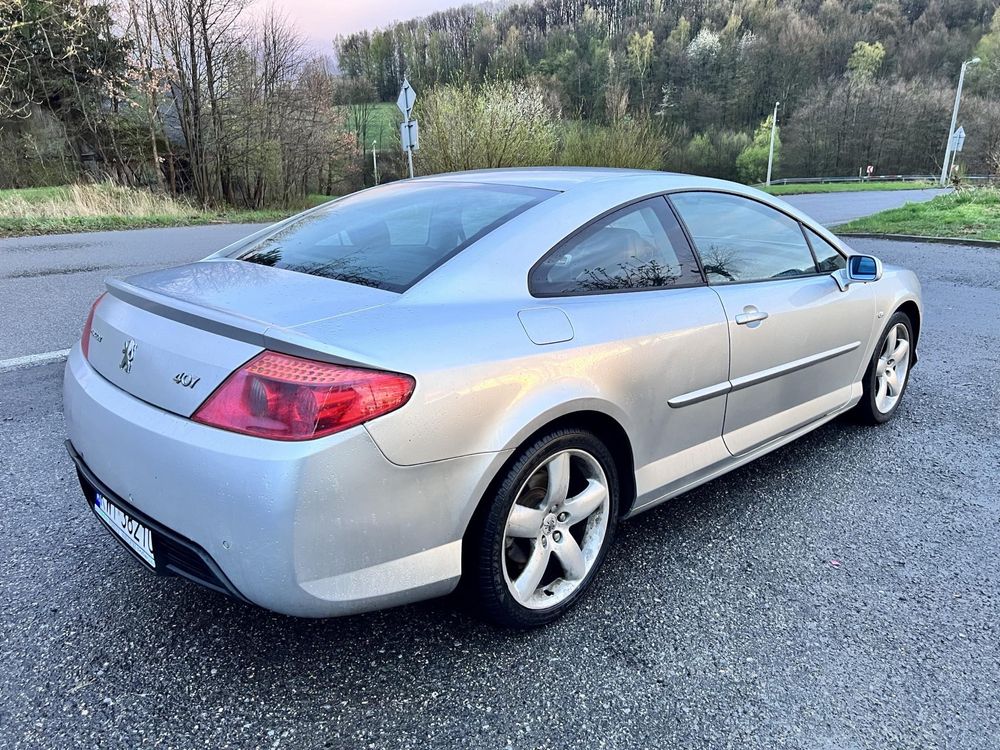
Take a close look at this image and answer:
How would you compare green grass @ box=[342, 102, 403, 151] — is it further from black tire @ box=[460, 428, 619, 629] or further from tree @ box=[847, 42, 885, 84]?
tree @ box=[847, 42, 885, 84]

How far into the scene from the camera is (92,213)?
15.5 m

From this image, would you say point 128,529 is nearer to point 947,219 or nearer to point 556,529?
point 556,529

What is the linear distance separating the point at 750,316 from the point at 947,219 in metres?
14.5

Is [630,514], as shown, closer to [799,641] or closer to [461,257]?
[799,641]

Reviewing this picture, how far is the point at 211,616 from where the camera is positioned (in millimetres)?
2168

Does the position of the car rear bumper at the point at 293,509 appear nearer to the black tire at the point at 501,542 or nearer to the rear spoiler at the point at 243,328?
the black tire at the point at 501,542

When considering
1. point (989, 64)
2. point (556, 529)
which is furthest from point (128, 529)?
point (989, 64)

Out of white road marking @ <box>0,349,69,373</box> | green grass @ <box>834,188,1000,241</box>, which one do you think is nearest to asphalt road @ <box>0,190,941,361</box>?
white road marking @ <box>0,349,69,373</box>

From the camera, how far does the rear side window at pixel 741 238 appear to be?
274 cm

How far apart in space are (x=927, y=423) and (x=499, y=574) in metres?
3.21

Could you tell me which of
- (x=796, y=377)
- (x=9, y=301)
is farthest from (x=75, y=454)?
(x=9, y=301)

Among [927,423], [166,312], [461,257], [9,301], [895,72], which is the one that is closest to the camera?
[166,312]

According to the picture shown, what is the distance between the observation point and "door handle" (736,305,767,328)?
8.73 ft

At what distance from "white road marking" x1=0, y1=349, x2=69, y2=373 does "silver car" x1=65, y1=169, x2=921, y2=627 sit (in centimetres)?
294
